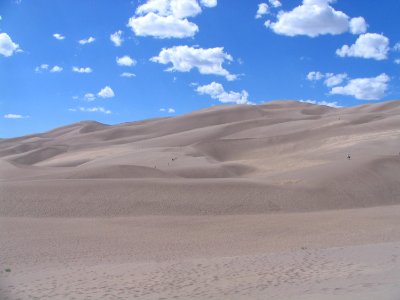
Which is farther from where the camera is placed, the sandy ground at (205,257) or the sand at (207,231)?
the sand at (207,231)

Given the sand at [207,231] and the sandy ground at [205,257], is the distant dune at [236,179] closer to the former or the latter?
the sand at [207,231]

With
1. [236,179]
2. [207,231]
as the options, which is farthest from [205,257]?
[236,179]

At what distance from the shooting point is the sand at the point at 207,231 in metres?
10.5

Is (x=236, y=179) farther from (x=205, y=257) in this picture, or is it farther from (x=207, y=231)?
(x=205, y=257)

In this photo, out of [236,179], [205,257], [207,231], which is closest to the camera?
[205,257]

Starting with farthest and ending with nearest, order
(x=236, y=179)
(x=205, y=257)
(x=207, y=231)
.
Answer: (x=236, y=179) < (x=207, y=231) < (x=205, y=257)

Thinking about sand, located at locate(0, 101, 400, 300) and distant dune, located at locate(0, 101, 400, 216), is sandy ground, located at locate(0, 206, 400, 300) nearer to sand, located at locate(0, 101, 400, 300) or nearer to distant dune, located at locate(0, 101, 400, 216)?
sand, located at locate(0, 101, 400, 300)

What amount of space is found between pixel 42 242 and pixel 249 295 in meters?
9.92

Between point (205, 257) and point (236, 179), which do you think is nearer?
point (205, 257)

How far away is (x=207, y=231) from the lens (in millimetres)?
20359

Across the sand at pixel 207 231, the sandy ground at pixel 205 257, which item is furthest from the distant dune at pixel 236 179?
the sandy ground at pixel 205 257

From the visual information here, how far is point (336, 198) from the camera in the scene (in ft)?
92.2

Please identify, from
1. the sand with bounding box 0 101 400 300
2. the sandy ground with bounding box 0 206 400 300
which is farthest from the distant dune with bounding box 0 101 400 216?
the sandy ground with bounding box 0 206 400 300

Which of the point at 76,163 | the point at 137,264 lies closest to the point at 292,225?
the point at 137,264
